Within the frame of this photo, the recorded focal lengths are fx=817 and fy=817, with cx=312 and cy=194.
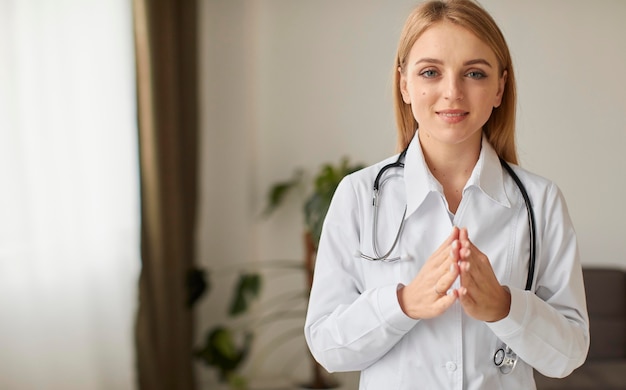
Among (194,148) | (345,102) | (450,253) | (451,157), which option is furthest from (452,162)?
(345,102)

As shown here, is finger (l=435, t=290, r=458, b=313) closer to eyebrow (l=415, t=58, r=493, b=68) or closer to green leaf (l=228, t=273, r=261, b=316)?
eyebrow (l=415, t=58, r=493, b=68)

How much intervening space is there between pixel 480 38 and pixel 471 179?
224mm

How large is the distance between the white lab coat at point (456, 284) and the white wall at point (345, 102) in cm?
258

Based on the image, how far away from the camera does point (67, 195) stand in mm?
2877

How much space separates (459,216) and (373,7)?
2.89 m

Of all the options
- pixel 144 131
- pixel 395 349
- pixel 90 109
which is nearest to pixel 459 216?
pixel 395 349

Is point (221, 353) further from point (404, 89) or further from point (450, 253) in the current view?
point (450, 253)

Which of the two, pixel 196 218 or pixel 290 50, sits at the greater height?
pixel 290 50

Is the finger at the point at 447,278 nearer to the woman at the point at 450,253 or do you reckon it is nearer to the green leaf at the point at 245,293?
the woman at the point at 450,253

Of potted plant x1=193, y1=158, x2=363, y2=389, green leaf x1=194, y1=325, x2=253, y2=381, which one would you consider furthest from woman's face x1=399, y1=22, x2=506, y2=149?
green leaf x1=194, y1=325, x2=253, y2=381

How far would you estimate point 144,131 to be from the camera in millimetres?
3324

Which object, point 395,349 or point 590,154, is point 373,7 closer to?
point 590,154

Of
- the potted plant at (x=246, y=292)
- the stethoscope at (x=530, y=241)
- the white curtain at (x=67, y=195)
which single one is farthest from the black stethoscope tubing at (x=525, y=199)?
the potted plant at (x=246, y=292)

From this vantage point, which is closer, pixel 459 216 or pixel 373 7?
pixel 459 216
